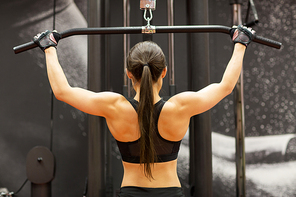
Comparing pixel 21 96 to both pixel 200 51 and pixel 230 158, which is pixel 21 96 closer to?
pixel 200 51

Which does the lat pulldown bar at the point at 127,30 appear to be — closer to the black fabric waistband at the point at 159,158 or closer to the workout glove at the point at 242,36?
the workout glove at the point at 242,36

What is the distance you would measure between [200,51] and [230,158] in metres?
1.32

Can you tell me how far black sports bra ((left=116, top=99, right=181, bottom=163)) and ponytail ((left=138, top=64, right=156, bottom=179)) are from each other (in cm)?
4

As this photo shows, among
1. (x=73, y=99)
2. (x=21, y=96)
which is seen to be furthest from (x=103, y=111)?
(x=21, y=96)

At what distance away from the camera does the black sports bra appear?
1269mm

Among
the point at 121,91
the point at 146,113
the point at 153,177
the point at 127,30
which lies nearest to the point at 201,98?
the point at 146,113

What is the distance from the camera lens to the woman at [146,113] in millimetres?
1234

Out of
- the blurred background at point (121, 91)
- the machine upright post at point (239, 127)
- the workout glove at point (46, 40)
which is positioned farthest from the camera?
the blurred background at point (121, 91)

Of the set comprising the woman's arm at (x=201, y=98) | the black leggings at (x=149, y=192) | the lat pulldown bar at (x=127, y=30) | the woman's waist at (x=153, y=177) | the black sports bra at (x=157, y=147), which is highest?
the lat pulldown bar at (x=127, y=30)

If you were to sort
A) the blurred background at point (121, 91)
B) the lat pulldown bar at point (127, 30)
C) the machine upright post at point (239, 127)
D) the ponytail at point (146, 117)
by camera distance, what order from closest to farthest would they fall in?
the ponytail at point (146, 117) → the lat pulldown bar at point (127, 30) → the machine upright post at point (239, 127) → the blurred background at point (121, 91)

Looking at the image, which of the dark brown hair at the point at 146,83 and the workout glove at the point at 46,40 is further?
the workout glove at the point at 46,40

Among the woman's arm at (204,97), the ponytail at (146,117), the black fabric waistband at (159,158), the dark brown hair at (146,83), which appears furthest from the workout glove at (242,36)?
the black fabric waistband at (159,158)

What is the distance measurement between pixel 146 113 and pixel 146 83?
0.46ft

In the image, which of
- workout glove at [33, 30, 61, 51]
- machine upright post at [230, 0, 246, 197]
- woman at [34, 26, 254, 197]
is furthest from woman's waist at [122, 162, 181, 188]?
machine upright post at [230, 0, 246, 197]
